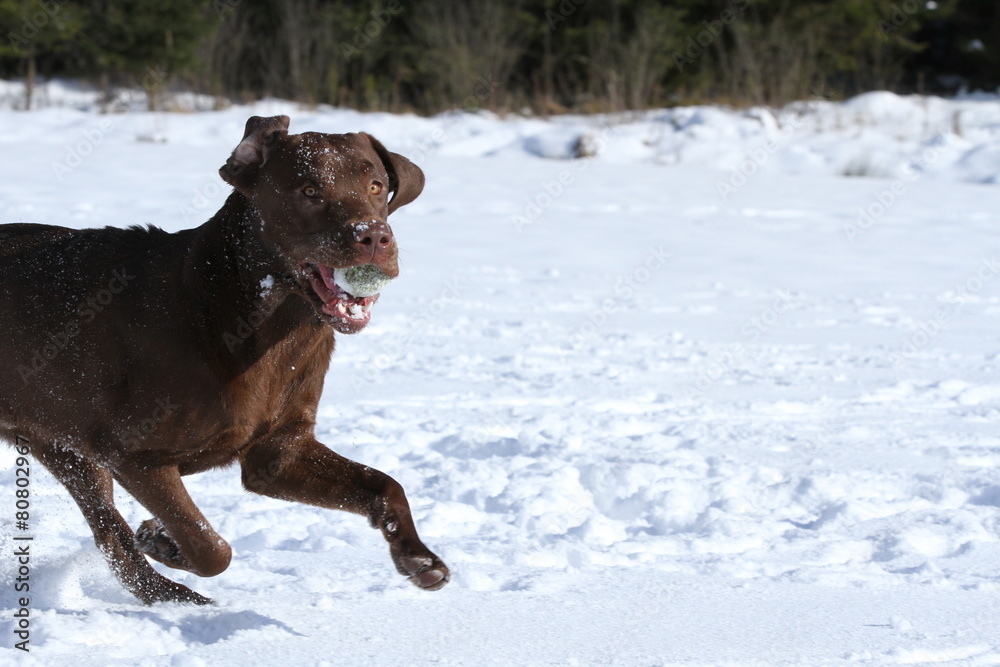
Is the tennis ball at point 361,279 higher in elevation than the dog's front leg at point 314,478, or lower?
higher

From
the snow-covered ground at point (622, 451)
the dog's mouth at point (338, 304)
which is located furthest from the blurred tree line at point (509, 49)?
the dog's mouth at point (338, 304)

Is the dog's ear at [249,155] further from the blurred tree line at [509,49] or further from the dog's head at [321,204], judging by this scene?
the blurred tree line at [509,49]

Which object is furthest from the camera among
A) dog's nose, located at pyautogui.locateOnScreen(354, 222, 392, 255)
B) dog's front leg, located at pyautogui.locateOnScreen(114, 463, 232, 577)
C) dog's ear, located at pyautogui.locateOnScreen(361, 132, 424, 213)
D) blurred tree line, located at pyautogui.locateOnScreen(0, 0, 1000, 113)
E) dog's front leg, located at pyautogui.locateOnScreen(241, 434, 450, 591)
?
blurred tree line, located at pyautogui.locateOnScreen(0, 0, 1000, 113)

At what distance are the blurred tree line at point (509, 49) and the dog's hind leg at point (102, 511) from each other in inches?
547

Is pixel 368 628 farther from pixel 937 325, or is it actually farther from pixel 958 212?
pixel 958 212

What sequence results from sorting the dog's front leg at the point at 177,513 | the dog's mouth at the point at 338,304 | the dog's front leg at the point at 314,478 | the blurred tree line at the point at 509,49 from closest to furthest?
the dog's mouth at the point at 338,304, the dog's front leg at the point at 177,513, the dog's front leg at the point at 314,478, the blurred tree line at the point at 509,49

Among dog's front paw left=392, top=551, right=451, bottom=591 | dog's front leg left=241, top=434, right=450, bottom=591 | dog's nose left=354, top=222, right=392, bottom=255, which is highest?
dog's nose left=354, top=222, right=392, bottom=255

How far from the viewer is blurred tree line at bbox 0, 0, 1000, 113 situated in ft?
61.2

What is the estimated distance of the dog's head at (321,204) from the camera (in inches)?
119

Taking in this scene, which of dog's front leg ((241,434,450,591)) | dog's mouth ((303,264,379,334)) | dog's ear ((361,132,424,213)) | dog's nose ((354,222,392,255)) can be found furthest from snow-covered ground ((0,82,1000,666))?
dog's ear ((361,132,424,213))

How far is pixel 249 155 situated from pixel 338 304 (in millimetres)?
576

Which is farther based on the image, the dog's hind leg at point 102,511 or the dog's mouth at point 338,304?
the dog's hind leg at point 102,511

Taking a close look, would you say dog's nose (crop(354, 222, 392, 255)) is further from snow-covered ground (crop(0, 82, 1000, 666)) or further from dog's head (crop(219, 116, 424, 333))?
snow-covered ground (crop(0, 82, 1000, 666))

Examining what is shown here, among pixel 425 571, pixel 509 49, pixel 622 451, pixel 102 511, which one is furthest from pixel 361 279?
pixel 509 49
